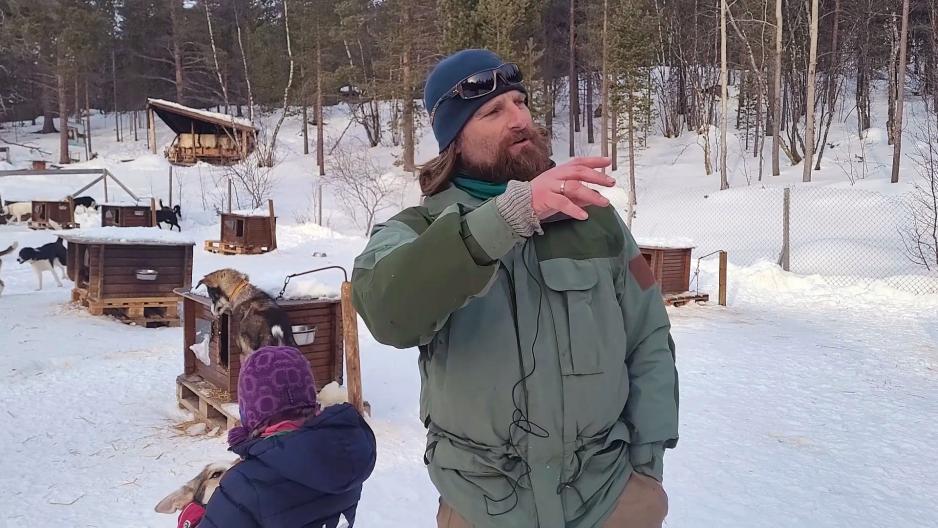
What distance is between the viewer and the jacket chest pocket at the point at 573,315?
1.41 meters

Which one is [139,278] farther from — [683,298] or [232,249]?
[683,298]

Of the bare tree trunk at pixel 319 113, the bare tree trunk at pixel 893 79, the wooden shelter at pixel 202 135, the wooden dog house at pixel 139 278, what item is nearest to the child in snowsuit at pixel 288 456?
the wooden dog house at pixel 139 278

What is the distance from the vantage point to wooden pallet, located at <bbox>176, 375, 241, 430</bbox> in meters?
4.85

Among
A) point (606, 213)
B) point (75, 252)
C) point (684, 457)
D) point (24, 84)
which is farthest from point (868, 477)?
point (24, 84)

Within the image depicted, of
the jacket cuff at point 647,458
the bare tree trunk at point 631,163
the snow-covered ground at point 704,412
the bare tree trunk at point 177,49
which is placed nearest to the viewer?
the jacket cuff at point 647,458

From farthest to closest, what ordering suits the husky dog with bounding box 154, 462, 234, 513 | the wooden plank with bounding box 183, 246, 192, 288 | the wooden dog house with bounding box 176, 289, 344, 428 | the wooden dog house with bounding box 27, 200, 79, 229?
1. the wooden dog house with bounding box 27, 200, 79, 229
2. the wooden plank with bounding box 183, 246, 192, 288
3. the wooden dog house with bounding box 176, 289, 344, 428
4. the husky dog with bounding box 154, 462, 234, 513

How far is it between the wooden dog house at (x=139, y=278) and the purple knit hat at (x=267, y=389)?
7457 millimetres

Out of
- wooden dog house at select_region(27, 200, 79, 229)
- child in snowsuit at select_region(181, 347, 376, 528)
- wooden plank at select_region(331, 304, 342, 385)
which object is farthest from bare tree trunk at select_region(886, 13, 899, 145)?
wooden dog house at select_region(27, 200, 79, 229)

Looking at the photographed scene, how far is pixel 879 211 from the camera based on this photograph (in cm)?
1552

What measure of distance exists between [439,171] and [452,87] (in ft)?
0.68

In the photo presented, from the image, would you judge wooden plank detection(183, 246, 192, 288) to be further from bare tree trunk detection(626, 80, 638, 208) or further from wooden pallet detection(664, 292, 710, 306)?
bare tree trunk detection(626, 80, 638, 208)

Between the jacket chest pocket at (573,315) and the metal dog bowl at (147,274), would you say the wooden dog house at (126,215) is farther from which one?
the jacket chest pocket at (573,315)

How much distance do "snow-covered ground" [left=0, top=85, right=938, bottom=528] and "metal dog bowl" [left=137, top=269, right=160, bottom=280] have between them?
553 mm

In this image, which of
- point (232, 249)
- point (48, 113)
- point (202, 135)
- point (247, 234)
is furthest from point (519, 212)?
point (48, 113)
